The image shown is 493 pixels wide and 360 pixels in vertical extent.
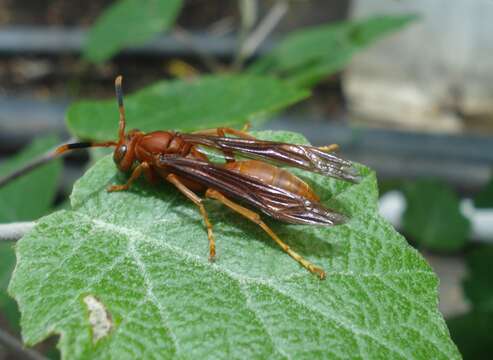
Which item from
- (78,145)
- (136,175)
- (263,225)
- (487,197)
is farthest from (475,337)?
(78,145)

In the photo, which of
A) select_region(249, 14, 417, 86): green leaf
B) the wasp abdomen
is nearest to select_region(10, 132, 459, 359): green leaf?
the wasp abdomen

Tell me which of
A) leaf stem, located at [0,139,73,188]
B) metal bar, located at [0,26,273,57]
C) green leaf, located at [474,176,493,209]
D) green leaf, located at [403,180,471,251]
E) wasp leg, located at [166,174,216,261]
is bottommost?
green leaf, located at [403,180,471,251]

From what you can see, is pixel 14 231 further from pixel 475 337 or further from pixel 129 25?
pixel 129 25

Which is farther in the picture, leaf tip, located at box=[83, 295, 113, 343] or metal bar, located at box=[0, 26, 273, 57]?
metal bar, located at box=[0, 26, 273, 57]

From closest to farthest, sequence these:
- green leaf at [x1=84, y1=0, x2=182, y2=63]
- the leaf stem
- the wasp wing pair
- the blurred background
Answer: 1. the wasp wing pair
2. the leaf stem
3. green leaf at [x1=84, y1=0, x2=182, y2=63]
4. the blurred background

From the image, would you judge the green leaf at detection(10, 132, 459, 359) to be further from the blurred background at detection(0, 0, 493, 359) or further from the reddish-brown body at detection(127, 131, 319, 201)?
the blurred background at detection(0, 0, 493, 359)

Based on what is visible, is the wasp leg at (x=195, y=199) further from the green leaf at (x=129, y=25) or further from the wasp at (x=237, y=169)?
the green leaf at (x=129, y=25)
